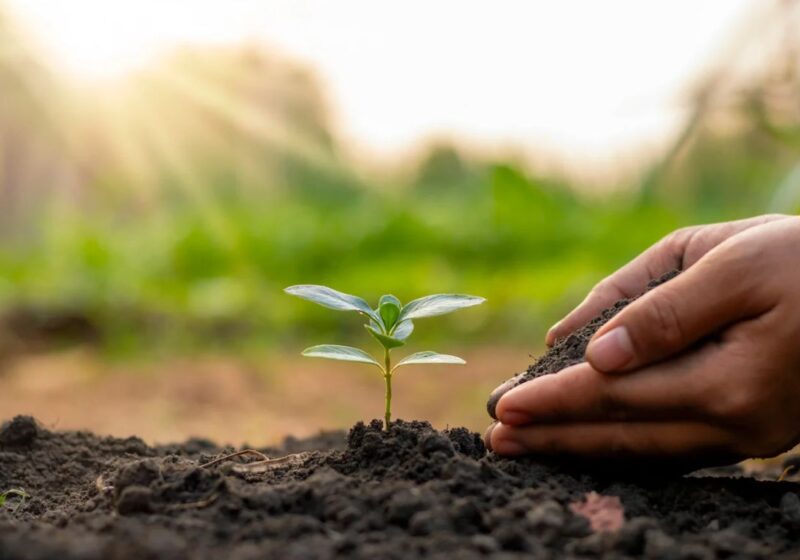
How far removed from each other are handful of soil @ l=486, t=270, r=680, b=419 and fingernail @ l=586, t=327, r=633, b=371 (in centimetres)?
17

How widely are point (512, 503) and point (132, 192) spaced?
7.18 metres

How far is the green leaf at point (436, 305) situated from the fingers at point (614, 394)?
0.16 metres

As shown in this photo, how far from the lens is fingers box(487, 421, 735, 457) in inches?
50.6

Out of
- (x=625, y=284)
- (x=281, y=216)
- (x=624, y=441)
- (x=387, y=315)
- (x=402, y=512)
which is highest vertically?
(x=281, y=216)

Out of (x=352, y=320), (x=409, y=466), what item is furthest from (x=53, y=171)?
(x=409, y=466)

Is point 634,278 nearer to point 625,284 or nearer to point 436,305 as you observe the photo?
point 625,284

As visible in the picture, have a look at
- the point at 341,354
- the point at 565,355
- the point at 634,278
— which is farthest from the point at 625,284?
the point at 341,354

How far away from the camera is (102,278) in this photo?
5.50 meters

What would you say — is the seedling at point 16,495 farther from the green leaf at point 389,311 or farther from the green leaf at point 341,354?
the green leaf at point 389,311

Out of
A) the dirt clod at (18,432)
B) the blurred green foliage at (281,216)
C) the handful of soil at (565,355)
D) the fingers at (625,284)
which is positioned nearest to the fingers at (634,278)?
the fingers at (625,284)

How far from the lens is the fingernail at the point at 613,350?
122 cm

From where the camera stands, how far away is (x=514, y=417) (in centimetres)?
134

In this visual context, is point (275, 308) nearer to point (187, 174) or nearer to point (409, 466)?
point (187, 174)

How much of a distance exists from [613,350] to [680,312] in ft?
0.34
